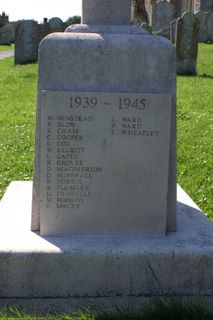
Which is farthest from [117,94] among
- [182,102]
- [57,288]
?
[182,102]

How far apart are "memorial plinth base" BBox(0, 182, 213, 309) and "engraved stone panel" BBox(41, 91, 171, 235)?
150 millimetres

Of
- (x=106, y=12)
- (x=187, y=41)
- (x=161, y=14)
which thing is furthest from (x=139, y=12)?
(x=106, y=12)

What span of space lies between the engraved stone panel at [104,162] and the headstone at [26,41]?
14.1 m

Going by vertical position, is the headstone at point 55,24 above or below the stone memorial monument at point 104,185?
above

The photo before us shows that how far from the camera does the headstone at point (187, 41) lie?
43.8 ft

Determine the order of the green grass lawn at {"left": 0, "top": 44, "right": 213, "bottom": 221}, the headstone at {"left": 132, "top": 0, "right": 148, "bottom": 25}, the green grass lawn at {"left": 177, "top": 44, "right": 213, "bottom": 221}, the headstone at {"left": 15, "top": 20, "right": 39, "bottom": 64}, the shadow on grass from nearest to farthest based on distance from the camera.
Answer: the shadow on grass
the green grass lawn at {"left": 177, "top": 44, "right": 213, "bottom": 221}
the green grass lawn at {"left": 0, "top": 44, "right": 213, "bottom": 221}
the headstone at {"left": 15, "top": 20, "right": 39, "bottom": 64}
the headstone at {"left": 132, "top": 0, "right": 148, "bottom": 25}

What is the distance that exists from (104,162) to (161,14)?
76.9 ft

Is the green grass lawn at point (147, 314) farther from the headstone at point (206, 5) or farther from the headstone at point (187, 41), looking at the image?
the headstone at point (206, 5)

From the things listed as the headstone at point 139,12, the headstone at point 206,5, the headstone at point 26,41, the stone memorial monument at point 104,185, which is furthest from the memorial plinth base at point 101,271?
the headstone at point 206,5

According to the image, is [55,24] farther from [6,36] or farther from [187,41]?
[6,36]

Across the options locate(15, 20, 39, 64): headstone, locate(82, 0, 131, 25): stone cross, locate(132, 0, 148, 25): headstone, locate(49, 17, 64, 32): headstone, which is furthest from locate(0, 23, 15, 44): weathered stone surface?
locate(82, 0, 131, 25): stone cross

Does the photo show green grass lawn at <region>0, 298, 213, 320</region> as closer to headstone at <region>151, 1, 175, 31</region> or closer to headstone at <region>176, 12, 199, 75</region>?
headstone at <region>176, 12, 199, 75</region>

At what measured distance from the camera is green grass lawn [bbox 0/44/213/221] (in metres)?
5.34

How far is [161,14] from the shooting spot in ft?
83.7
